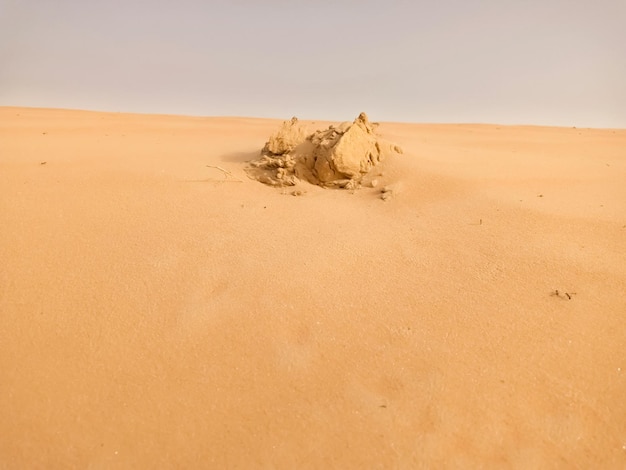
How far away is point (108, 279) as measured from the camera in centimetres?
192

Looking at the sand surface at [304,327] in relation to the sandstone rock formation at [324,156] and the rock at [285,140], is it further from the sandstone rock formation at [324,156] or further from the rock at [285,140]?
the rock at [285,140]

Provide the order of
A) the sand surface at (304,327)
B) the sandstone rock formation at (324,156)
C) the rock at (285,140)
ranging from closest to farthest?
1. the sand surface at (304,327)
2. the sandstone rock formation at (324,156)
3. the rock at (285,140)

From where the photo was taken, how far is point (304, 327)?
5.52 feet

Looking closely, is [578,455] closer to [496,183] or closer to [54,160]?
[496,183]

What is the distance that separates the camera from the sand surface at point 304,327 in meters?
1.30

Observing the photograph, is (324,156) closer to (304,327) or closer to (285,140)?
(285,140)

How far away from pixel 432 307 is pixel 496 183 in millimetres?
1662

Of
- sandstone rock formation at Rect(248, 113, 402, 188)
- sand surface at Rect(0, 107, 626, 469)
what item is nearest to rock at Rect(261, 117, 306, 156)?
sandstone rock formation at Rect(248, 113, 402, 188)

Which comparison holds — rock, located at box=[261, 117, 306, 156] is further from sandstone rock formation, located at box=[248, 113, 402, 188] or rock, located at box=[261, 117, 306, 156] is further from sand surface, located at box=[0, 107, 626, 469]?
A: sand surface, located at box=[0, 107, 626, 469]

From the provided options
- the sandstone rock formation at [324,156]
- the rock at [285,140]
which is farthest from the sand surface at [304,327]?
the rock at [285,140]

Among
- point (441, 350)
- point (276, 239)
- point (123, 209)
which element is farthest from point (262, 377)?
point (123, 209)

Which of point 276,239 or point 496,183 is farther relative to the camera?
point 496,183

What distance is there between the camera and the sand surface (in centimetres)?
130

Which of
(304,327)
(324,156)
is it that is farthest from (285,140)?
(304,327)
